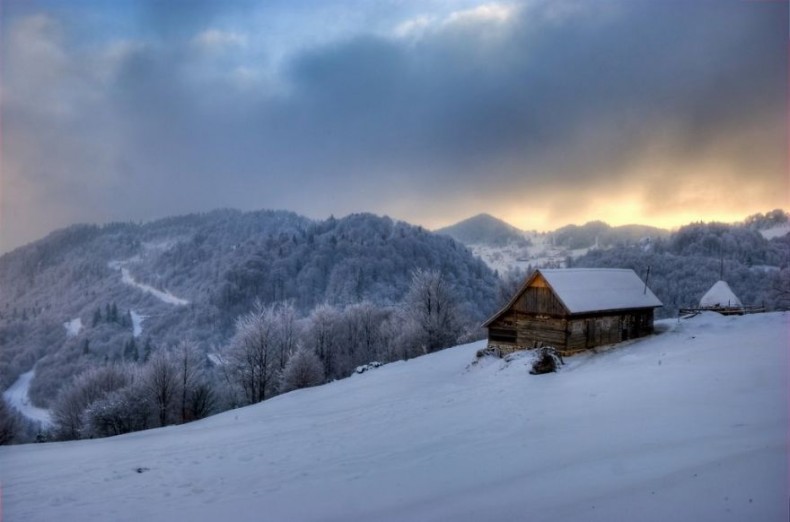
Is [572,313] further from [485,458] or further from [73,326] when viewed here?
[73,326]

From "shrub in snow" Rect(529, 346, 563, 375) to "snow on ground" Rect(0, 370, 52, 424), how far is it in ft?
341

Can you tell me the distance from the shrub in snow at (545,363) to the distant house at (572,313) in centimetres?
304

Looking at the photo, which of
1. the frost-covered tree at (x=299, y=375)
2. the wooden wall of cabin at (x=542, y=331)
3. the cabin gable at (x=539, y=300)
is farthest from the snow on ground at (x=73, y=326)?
the cabin gable at (x=539, y=300)

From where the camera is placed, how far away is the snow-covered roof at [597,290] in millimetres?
30859

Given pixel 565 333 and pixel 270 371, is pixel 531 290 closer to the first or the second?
pixel 565 333

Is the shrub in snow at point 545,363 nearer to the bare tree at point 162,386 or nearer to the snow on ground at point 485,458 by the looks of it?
the snow on ground at point 485,458

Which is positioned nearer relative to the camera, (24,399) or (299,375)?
(299,375)

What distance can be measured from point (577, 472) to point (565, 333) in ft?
70.0

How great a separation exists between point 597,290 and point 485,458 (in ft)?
83.2

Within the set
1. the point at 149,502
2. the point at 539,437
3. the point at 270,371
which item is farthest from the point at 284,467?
the point at 270,371

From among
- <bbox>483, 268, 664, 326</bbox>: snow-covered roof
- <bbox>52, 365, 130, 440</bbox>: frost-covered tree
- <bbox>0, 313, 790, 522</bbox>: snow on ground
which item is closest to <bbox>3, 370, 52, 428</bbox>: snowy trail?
<bbox>52, 365, 130, 440</bbox>: frost-covered tree

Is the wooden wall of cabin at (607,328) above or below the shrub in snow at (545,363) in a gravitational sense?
above

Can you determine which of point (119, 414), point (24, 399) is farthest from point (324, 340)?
point (24, 399)

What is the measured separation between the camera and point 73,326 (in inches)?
7259
